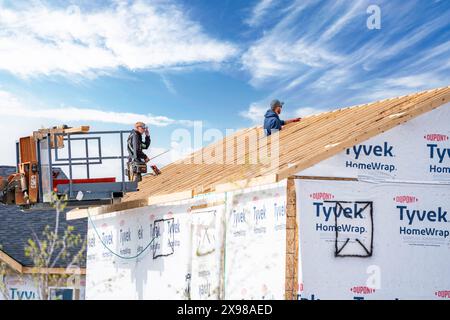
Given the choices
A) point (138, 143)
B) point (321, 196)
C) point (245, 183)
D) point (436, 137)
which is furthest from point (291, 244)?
point (138, 143)

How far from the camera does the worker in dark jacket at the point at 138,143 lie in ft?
63.8

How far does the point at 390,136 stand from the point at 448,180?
4.78 feet

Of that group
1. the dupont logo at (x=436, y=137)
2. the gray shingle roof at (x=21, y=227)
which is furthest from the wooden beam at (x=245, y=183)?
the gray shingle roof at (x=21, y=227)

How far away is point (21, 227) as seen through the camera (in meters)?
28.4

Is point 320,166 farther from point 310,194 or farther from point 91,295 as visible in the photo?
point 91,295

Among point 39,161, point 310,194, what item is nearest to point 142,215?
point 39,161

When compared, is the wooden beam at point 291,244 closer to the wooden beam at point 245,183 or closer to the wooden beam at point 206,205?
the wooden beam at point 245,183

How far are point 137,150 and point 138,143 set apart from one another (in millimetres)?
195

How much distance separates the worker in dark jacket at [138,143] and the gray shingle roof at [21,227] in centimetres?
722

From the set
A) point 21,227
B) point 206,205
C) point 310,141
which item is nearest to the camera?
point 310,141

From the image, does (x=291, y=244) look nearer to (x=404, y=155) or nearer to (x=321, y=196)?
(x=321, y=196)

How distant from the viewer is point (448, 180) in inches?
606

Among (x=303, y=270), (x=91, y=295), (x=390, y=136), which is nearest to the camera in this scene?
(x=303, y=270)

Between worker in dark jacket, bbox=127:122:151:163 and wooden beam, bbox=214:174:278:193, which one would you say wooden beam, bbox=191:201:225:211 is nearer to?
wooden beam, bbox=214:174:278:193
